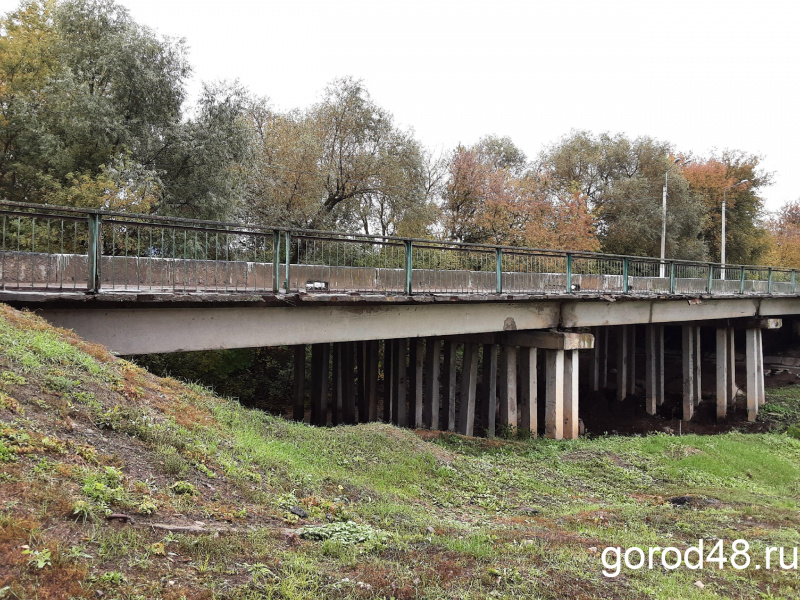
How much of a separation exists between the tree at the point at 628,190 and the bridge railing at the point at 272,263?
15798mm

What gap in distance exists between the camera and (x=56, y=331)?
691cm

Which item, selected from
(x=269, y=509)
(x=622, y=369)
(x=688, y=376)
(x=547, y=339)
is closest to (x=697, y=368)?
→ (x=688, y=376)

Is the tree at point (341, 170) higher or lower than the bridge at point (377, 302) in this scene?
higher

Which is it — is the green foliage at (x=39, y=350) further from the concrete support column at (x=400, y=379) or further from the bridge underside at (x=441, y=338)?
the concrete support column at (x=400, y=379)

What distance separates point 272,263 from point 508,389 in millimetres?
7695

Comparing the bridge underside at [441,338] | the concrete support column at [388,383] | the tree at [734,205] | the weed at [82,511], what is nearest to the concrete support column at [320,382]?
the bridge underside at [441,338]

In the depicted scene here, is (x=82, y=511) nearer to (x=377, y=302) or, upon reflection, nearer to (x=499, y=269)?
(x=377, y=302)

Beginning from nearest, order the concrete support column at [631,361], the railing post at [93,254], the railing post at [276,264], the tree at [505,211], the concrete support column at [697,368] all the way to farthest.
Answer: the railing post at [93,254] → the railing post at [276,264] → the concrete support column at [697,368] → the concrete support column at [631,361] → the tree at [505,211]

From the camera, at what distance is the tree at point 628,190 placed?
3447 centimetres

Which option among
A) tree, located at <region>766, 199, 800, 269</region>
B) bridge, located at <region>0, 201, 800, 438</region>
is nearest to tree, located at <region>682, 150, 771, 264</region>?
tree, located at <region>766, 199, 800, 269</region>

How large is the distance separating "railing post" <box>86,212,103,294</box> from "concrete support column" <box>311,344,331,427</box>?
8.86 m

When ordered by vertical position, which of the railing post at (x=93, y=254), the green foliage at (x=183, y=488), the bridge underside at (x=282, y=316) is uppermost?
the railing post at (x=93, y=254)

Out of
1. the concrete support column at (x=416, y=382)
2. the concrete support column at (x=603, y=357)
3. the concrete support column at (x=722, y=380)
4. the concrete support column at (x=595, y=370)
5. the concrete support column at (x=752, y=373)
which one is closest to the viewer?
the concrete support column at (x=416, y=382)

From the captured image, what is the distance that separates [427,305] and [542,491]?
4712 mm
